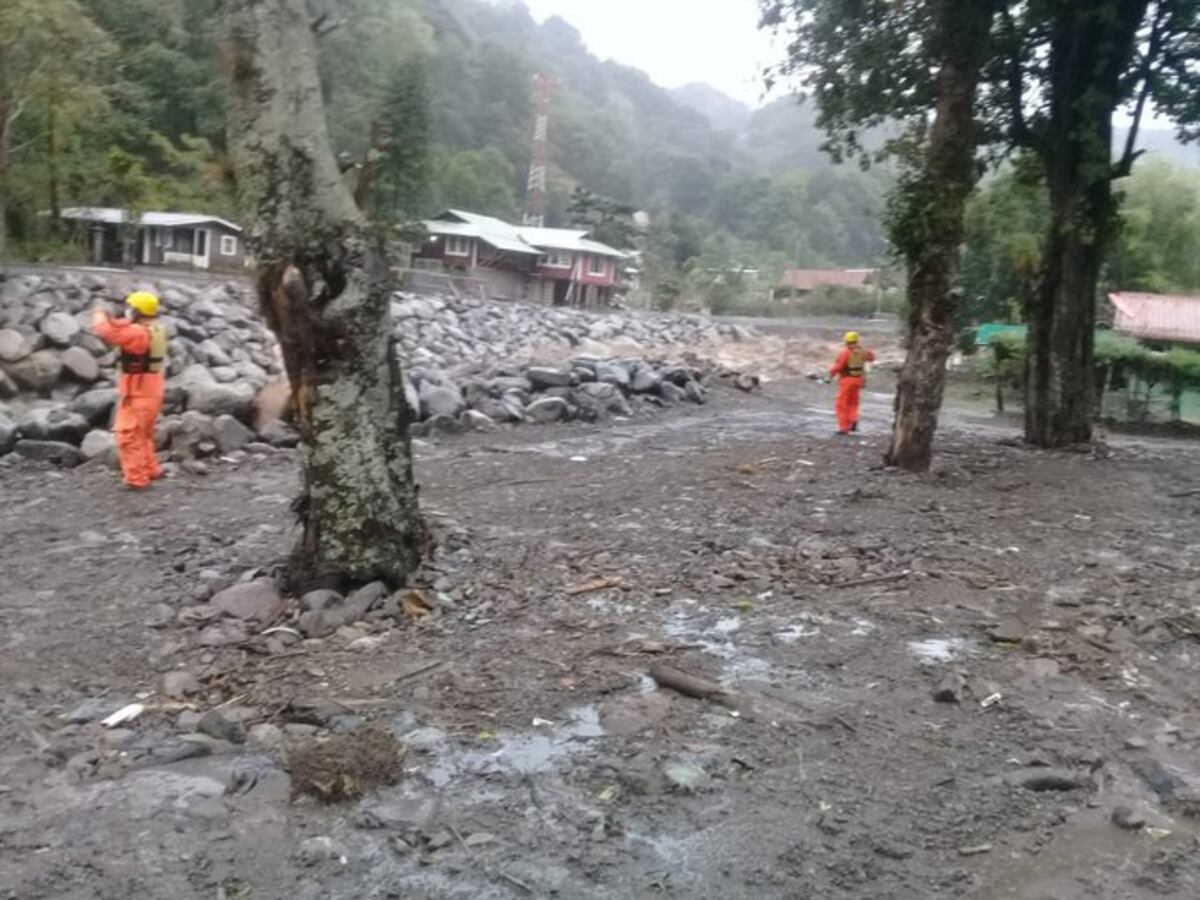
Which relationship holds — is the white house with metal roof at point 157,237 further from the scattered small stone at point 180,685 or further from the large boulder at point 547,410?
the scattered small stone at point 180,685

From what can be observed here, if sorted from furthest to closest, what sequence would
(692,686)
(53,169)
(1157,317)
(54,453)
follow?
1. (1157,317)
2. (53,169)
3. (54,453)
4. (692,686)

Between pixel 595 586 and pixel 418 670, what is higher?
pixel 595 586

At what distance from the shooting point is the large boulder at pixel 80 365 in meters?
16.4

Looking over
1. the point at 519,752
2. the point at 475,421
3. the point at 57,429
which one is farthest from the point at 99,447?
the point at 519,752

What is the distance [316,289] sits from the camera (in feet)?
20.2

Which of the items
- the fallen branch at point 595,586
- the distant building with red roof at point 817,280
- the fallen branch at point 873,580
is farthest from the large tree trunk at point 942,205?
the distant building with red roof at point 817,280

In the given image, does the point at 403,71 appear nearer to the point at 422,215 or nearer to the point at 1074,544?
the point at 422,215

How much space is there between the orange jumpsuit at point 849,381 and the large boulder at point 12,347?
12.0m

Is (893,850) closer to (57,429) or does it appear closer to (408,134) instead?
(57,429)

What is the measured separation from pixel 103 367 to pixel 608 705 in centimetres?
1436

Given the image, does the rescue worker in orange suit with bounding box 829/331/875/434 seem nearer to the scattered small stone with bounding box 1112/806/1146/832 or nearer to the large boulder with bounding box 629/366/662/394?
the large boulder with bounding box 629/366/662/394

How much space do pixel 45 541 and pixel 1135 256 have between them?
38.1 m

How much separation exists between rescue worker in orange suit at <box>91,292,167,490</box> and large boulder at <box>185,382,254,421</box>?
2.90 meters

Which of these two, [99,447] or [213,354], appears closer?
[99,447]
